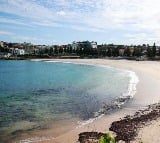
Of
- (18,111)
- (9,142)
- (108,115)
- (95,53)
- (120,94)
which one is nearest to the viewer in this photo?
(9,142)

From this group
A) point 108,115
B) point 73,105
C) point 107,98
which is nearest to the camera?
point 108,115

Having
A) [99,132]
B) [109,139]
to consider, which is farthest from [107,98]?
[109,139]

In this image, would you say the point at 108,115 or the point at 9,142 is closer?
the point at 9,142

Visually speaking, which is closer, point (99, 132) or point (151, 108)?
point (99, 132)

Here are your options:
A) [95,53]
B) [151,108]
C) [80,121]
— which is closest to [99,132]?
[80,121]

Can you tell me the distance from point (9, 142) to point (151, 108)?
45.8 ft

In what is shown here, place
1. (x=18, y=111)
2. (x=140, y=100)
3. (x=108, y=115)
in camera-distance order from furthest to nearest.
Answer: (x=140, y=100), (x=18, y=111), (x=108, y=115)

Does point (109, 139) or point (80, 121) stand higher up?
point (109, 139)

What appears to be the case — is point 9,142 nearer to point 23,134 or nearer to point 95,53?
point 23,134

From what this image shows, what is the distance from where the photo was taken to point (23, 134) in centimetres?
2145

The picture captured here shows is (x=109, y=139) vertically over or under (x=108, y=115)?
over

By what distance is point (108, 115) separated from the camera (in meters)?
26.9

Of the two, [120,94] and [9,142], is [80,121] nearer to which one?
[9,142]

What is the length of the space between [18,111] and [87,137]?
10.5 metres
